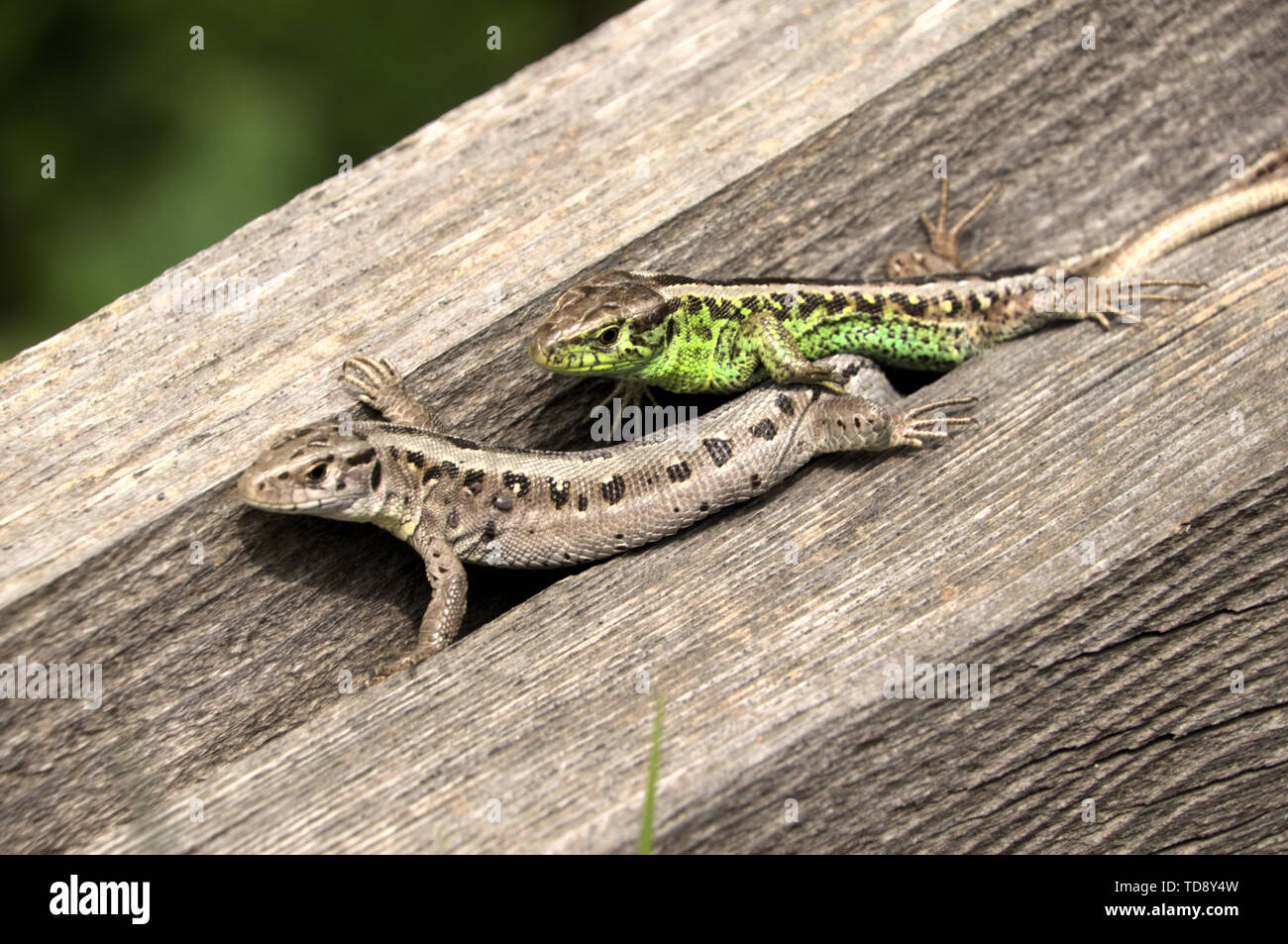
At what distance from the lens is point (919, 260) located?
379cm

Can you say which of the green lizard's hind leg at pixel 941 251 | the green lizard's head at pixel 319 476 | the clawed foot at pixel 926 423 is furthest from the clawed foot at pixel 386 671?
the green lizard's hind leg at pixel 941 251

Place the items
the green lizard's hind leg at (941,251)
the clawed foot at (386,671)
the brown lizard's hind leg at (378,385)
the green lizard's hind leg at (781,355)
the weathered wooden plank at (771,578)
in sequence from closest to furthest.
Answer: the weathered wooden plank at (771,578), the brown lizard's hind leg at (378,385), the clawed foot at (386,671), the green lizard's hind leg at (941,251), the green lizard's hind leg at (781,355)

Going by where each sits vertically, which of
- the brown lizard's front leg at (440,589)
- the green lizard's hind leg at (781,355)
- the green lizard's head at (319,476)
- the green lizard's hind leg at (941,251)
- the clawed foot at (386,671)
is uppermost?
the green lizard's hind leg at (941,251)

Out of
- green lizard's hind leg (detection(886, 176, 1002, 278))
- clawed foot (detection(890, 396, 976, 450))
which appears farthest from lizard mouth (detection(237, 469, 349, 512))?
green lizard's hind leg (detection(886, 176, 1002, 278))

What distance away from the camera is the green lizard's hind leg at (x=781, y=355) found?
358 centimetres

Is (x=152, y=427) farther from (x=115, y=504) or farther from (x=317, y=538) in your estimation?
(x=317, y=538)

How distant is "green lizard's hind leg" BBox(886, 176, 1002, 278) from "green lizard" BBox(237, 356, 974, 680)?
0.56 m

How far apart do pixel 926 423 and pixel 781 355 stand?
2.58 ft

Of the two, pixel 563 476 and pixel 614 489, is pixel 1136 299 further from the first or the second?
pixel 563 476

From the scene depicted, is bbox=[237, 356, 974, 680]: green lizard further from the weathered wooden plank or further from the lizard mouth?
the lizard mouth

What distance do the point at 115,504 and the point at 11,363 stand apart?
721 mm

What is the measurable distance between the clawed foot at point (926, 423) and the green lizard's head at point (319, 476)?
4.94ft

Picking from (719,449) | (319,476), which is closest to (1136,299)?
(719,449)

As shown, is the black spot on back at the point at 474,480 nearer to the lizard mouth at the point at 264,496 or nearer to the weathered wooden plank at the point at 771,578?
the weathered wooden plank at the point at 771,578
